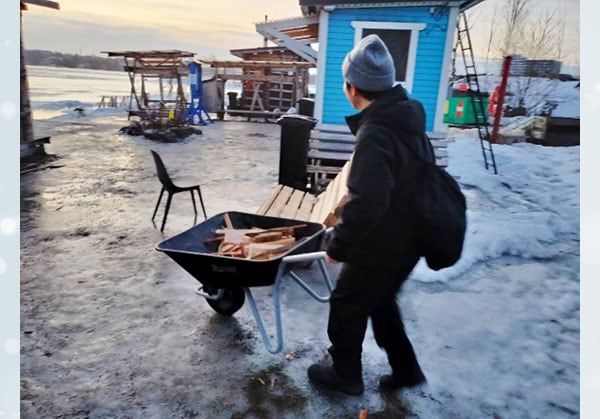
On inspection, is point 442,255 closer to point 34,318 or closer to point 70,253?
point 34,318

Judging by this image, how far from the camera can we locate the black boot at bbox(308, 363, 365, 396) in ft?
7.51

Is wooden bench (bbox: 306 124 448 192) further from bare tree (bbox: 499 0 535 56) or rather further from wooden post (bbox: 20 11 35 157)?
wooden post (bbox: 20 11 35 157)

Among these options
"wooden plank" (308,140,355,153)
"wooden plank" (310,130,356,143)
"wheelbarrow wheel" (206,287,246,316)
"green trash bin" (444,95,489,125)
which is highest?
"green trash bin" (444,95,489,125)

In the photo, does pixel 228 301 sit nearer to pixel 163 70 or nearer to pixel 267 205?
pixel 267 205

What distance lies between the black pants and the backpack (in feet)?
0.55

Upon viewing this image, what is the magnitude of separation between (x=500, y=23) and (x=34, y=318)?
4.04 m

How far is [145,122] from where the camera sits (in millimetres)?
13445

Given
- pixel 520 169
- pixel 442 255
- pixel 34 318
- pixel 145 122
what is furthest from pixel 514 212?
pixel 145 122

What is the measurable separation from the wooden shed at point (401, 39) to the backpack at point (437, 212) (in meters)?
6.22

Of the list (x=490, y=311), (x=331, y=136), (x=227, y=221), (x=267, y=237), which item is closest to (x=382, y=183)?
(x=267, y=237)

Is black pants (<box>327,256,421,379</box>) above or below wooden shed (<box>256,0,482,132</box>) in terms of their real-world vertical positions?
below

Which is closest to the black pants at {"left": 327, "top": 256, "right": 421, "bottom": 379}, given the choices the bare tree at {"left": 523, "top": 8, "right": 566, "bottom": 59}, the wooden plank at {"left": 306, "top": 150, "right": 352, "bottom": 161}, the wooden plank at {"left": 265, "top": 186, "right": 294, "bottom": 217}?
the bare tree at {"left": 523, "top": 8, "right": 566, "bottom": 59}

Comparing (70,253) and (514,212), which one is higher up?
(514,212)
